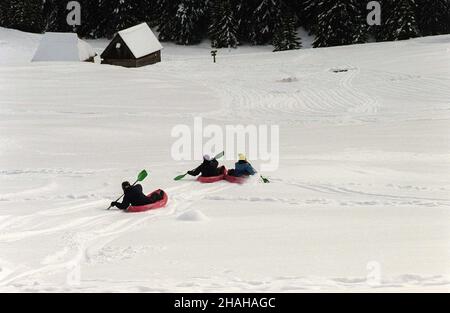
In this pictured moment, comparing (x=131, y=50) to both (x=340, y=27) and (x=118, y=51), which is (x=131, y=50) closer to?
(x=118, y=51)

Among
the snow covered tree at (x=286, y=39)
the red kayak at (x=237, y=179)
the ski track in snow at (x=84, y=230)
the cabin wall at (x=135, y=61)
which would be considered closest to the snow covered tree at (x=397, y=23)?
the snow covered tree at (x=286, y=39)

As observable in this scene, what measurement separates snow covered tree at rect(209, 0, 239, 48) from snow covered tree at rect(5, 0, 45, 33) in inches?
849

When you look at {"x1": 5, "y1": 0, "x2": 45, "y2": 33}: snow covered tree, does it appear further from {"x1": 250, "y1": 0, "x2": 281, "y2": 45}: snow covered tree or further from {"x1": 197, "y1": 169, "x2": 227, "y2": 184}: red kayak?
{"x1": 197, "y1": 169, "x2": 227, "y2": 184}: red kayak

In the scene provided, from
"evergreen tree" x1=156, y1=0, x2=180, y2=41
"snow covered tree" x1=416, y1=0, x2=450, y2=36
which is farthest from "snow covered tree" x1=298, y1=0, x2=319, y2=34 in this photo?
"evergreen tree" x1=156, y1=0, x2=180, y2=41

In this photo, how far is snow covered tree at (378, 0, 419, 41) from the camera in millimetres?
48562

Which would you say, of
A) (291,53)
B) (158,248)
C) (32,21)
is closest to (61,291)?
(158,248)

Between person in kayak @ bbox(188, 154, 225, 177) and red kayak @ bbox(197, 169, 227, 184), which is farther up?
person in kayak @ bbox(188, 154, 225, 177)

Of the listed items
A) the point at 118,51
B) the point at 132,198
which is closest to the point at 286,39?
the point at 118,51

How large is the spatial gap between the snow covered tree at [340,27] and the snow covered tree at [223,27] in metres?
→ 7.83

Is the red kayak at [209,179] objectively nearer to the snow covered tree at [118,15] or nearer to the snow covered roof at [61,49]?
the snow covered roof at [61,49]

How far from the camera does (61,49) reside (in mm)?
47531

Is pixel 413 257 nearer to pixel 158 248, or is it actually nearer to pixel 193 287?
pixel 193 287

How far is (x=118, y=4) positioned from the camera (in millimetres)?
58750
